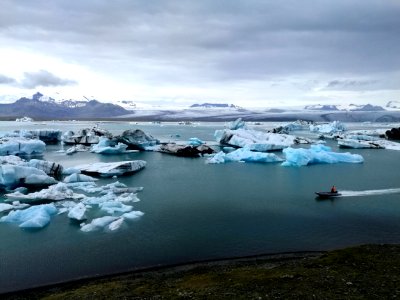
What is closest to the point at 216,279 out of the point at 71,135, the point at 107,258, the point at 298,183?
the point at 107,258

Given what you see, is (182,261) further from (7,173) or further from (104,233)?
(7,173)

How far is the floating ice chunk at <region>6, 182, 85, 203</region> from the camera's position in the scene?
1925cm

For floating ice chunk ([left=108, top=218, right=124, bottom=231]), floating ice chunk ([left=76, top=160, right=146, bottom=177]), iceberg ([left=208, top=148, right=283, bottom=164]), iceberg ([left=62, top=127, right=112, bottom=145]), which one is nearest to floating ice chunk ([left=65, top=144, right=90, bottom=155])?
iceberg ([left=62, top=127, right=112, bottom=145])

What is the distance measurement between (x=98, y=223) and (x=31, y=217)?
2.88 metres

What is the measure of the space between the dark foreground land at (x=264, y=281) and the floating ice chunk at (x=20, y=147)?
92.0ft

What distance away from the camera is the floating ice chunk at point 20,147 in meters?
34.9

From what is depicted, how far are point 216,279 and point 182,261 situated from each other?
Result: 2531mm

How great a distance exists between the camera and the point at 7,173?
71.3 ft

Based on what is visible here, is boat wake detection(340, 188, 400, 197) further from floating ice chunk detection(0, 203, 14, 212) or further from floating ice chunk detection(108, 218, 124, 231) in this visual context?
floating ice chunk detection(0, 203, 14, 212)

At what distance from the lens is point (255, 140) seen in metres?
43.2

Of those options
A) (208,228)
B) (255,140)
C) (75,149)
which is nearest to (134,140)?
(75,149)

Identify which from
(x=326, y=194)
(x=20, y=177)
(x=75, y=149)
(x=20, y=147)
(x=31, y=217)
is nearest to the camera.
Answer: (x=31, y=217)

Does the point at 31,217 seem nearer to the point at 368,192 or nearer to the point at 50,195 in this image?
the point at 50,195

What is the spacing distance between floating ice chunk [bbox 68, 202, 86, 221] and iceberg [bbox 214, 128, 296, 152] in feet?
86.2
